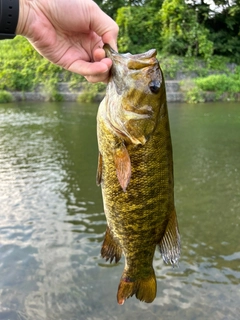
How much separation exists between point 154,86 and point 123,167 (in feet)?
1.57

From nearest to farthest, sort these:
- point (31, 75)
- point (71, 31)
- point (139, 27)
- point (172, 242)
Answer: point (172, 242) → point (71, 31) → point (31, 75) → point (139, 27)

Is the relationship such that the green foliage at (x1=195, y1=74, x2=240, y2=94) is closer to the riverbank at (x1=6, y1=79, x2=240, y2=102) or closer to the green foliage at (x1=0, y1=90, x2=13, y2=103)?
the riverbank at (x1=6, y1=79, x2=240, y2=102)

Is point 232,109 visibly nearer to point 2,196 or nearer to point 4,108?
point 4,108

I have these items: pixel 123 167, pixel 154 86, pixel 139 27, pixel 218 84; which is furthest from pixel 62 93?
pixel 123 167

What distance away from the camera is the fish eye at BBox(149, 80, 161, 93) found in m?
1.95

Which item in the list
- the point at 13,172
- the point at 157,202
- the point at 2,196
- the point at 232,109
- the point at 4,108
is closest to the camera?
the point at 157,202

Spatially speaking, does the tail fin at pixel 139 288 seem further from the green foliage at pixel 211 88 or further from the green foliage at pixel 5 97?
the green foliage at pixel 5 97

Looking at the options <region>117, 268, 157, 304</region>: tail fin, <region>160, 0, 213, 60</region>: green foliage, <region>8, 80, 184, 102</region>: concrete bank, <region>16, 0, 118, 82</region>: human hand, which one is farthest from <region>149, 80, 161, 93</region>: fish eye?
<region>160, 0, 213, 60</region>: green foliage

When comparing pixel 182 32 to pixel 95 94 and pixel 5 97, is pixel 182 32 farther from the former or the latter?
pixel 5 97

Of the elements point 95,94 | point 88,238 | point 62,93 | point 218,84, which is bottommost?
point 62,93

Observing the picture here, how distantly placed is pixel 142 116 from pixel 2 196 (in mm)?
5678

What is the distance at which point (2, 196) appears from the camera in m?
7.04

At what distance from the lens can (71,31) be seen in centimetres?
225

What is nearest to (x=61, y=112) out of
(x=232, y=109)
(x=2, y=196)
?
(x=232, y=109)
